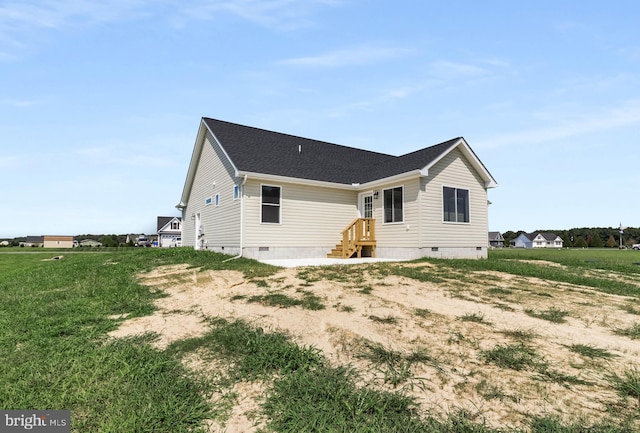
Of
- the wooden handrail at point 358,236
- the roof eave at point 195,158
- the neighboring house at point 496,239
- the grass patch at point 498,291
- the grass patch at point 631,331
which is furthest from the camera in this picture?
the neighboring house at point 496,239

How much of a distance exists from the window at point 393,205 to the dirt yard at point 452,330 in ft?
20.5

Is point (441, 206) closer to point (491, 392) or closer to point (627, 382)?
point (627, 382)

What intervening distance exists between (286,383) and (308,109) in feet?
37.0

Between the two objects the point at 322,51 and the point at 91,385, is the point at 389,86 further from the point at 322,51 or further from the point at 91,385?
the point at 91,385

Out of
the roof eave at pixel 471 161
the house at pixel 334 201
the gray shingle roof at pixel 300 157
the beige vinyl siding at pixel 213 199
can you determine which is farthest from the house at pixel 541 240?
the beige vinyl siding at pixel 213 199

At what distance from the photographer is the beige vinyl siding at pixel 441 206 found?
14008 mm

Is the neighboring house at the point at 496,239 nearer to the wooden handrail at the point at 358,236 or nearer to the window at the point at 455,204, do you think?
the window at the point at 455,204

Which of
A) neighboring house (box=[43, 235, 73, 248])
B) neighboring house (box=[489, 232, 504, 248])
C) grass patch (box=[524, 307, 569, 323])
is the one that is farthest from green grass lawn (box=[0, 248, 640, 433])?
neighboring house (box=[489, 232, 504, 248])

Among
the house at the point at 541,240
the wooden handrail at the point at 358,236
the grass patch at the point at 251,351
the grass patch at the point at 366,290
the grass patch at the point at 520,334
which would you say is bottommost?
the house at the point at 541,240

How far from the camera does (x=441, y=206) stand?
47.4 feet

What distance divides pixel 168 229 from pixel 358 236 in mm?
52743

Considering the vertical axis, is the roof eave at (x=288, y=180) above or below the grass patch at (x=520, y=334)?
above

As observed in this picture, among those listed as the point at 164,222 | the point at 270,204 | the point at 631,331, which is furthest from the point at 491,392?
the point at 164,222

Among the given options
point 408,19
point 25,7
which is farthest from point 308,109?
point 25,7
